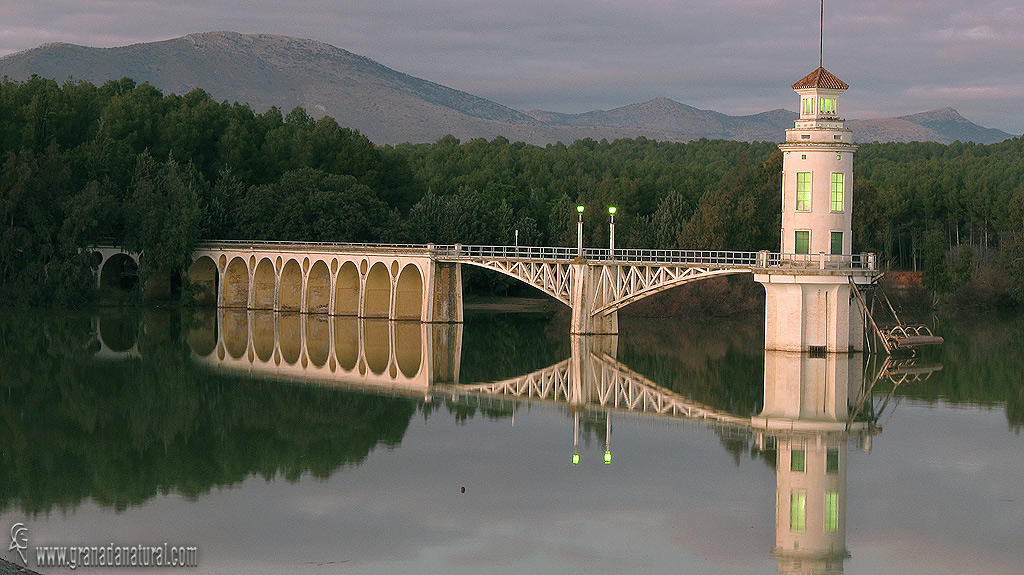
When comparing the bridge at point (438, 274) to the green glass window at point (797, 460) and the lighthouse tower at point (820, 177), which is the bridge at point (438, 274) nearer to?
the lighthouse tower at point (820, 177)

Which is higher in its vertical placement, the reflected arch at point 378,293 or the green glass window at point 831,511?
the reflected arch at point 378,293

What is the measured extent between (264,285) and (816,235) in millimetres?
38297

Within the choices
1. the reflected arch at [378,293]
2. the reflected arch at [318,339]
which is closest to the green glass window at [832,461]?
the reflected arch at [318,339]

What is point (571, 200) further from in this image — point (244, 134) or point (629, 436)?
point (629, 436)

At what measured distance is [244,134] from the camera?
93.9 m

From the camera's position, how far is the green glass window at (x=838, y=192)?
51.4 metres

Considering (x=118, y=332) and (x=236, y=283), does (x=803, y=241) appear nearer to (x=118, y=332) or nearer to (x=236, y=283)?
(x=118, y=332)

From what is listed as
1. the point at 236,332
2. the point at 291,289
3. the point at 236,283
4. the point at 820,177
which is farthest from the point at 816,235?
the point at 236,283

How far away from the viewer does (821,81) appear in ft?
170

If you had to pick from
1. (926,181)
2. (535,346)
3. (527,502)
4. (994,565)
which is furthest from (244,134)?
(994,565)

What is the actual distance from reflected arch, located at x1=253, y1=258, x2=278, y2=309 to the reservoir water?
1986 cm

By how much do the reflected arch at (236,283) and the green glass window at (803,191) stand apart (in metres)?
38.7

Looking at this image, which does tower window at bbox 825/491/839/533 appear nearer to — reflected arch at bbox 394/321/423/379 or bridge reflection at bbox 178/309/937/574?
bridge reflection at bbox 178/309/937/574

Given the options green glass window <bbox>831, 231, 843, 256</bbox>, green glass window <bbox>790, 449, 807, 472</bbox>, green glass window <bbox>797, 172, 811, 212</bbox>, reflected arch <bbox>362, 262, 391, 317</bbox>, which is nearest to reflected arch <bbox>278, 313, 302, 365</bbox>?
reflected arch <bbox>362, 262, 391, 317</bbox>
